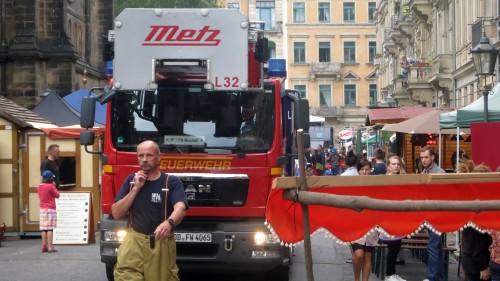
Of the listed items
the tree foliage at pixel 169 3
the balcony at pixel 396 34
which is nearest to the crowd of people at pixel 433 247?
the balcony at pixel 396 34

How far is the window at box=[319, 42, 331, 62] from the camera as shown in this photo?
305 ft

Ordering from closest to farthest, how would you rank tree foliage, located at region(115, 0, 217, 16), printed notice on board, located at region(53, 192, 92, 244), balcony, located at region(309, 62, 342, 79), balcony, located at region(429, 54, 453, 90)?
printed notice on board, located at region(53, 192, 92, 244)
balcony, located at region(429, 54, 453, 90)
tree foliage, located at region(115, 0, 217, 16)
balcony, located at region(309, 62, 342, 79)

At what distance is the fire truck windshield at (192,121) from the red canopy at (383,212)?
6.07 meters

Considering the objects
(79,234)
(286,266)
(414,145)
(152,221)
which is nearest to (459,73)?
(414,145)

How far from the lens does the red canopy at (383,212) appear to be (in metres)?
7.19

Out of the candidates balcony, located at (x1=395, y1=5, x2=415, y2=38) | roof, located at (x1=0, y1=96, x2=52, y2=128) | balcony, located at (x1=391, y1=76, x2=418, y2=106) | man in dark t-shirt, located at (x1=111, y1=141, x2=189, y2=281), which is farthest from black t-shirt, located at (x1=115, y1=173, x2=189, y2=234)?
balcony, located at (x1=395, y1=5, x2=415, y2=38)

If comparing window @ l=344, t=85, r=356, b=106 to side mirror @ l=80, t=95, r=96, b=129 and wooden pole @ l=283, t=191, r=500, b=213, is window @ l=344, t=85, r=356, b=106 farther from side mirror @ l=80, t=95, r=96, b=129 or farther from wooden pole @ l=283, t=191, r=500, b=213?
wooden pole @ l=283, t=191, r=500, b=213

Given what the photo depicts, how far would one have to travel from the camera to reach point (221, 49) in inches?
509

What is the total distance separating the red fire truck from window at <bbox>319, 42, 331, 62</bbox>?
261 feet

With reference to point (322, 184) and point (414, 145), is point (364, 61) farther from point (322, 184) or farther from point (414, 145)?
point (322, 184)

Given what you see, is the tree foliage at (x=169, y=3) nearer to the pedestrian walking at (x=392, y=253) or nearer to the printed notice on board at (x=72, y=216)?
the printed notice on board at (x=72, y=216)

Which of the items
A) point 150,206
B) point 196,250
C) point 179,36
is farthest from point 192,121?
point 150,206

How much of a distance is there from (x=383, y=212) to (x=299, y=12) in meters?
86.2

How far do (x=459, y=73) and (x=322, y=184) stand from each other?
32.1m
